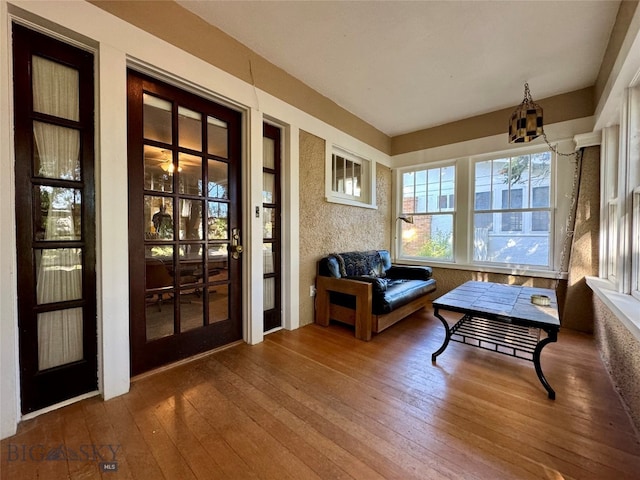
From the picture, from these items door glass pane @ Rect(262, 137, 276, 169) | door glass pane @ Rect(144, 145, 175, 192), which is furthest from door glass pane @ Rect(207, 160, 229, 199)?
door glass pane @ Rect(262, 137, 276, 169)

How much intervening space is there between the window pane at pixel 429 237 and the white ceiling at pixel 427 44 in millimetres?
1664

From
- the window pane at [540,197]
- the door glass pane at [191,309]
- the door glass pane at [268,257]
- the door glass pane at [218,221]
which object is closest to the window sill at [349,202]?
the door glass pane at [268,257]

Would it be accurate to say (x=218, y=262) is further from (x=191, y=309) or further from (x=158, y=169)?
(x=158, y=169)

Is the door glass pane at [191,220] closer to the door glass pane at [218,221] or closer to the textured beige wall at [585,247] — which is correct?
the door glass pane at [218,221]

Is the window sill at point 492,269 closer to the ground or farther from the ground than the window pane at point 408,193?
closer to the ground

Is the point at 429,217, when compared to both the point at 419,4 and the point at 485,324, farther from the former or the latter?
the point at 419,4

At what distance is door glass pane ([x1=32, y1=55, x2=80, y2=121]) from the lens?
4.87 ft

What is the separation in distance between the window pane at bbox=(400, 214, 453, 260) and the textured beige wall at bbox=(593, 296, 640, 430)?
181cm

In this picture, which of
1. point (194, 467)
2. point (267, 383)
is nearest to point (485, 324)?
point (267, 383)

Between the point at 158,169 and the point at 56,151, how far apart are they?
538mm

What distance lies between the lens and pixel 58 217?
1557 mm

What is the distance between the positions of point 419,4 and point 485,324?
2987mm

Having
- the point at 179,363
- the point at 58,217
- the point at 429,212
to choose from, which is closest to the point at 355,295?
the point at 179,363

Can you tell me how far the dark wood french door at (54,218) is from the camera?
1.43 meters
